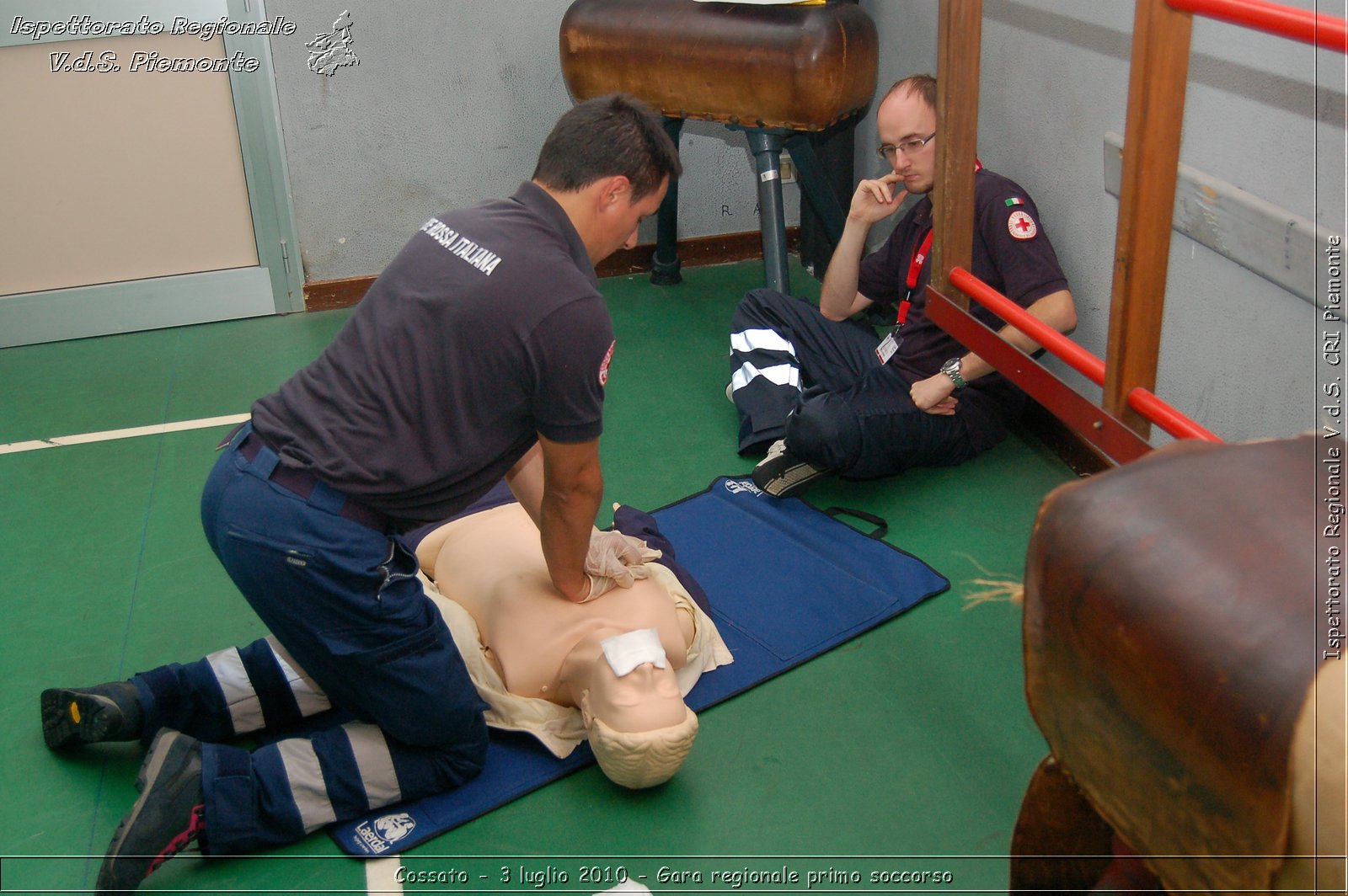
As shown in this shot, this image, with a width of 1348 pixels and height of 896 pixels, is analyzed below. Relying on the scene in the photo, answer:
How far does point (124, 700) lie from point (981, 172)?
251 cm

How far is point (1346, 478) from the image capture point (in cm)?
111

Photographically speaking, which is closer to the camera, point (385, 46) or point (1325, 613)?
point (1325, 613)

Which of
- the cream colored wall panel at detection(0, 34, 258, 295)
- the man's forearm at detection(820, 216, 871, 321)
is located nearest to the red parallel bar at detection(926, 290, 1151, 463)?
the man's forearm at detection(820, 216, 871, 321)

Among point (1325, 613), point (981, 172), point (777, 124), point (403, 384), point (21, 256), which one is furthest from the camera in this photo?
point (21, 256)

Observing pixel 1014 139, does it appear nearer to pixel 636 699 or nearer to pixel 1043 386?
pixel 1043 386

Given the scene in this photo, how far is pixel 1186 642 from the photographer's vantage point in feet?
3.32

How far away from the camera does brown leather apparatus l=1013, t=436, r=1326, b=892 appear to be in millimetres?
958

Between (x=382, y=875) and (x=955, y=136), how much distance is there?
71.2 inches

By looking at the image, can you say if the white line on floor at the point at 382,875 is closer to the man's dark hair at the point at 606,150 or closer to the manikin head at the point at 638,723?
the manikin head at the point at 638,723

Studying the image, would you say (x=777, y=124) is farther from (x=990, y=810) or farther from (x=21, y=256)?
(x=21, y=256)

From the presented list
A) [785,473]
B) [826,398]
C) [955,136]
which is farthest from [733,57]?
[955,136]

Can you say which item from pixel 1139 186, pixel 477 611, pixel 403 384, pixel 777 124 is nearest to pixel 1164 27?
pixel 1139 186

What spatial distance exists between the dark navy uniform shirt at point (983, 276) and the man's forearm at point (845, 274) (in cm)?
5

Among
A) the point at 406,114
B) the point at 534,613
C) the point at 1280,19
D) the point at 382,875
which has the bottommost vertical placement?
the point at 382,875
